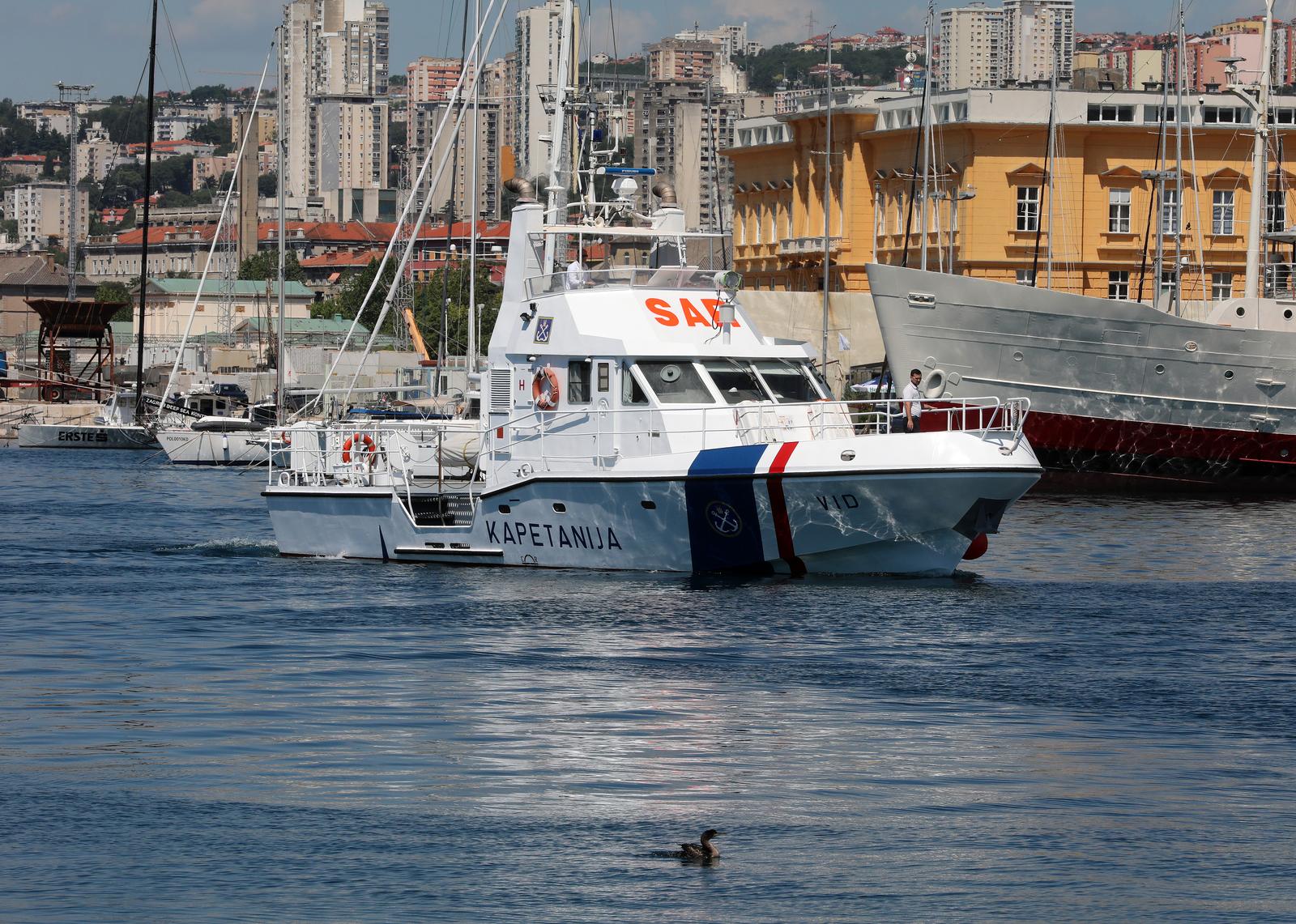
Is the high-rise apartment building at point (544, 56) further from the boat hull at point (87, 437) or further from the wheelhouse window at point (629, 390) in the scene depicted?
the boat hull at point (87, 437)

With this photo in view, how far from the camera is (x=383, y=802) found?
16.0m

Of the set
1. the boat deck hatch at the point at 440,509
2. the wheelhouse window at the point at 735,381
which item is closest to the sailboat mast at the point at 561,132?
the boat deck hatch at the point at 440,509

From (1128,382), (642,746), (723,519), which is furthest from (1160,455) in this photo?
(642,746)

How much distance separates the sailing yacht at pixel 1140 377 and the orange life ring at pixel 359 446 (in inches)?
822

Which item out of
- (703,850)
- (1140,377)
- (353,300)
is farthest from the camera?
(353,300)

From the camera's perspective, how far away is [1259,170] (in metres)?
51.1

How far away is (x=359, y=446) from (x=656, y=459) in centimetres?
666

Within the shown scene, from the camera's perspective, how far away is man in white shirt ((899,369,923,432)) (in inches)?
1092

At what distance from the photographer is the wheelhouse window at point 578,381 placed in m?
28.9

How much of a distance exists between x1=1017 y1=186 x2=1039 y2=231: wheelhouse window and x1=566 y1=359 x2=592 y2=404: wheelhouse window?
65678mm

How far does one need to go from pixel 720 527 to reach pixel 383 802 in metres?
12.0

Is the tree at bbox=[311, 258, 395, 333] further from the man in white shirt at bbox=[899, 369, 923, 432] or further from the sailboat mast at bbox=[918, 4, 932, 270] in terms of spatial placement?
the man in white shirt at bbox=[899, 369, 923, 432]

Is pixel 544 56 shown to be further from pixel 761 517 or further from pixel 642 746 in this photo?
pixel 642 746

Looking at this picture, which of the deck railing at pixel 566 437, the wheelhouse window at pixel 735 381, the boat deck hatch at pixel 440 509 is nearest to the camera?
the deck railing at pixel 566 437
